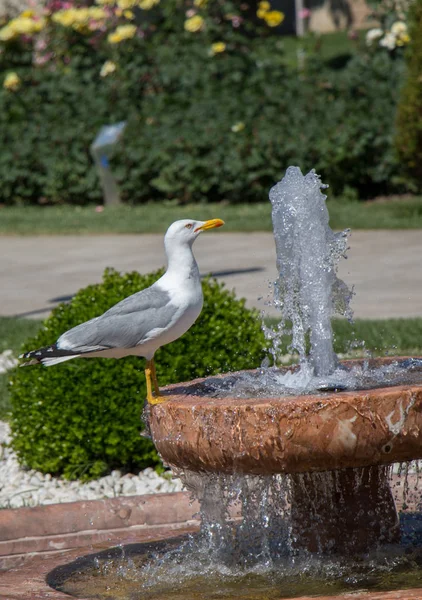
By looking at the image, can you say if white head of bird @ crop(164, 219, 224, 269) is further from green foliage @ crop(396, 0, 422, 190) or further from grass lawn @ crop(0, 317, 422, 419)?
green foliage @ crop(396, 0, 422, 190)

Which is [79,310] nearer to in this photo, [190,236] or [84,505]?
[84,505]

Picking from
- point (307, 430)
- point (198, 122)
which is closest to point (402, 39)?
point (198, 122)

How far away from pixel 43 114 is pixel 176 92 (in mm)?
1926

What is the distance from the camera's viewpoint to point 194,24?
15.4 metres

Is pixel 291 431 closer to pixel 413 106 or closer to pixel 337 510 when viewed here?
pixel 337 510

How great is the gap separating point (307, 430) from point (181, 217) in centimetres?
1043

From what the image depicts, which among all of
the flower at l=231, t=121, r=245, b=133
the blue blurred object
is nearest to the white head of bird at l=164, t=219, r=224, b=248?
the flower at l=231, t=121, r=245, b=133

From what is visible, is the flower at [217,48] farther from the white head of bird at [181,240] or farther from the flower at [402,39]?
the white head of bird at [181,240]

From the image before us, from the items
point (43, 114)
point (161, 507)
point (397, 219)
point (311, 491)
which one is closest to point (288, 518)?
point (311, 491)

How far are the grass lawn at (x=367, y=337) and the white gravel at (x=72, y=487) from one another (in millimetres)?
996

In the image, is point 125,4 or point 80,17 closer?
point 125,4

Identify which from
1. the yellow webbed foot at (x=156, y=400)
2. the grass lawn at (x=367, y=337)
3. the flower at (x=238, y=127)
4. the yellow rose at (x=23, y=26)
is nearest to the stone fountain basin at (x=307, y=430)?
the yellow webbed foot at (x=156, y=400)

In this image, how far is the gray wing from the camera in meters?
3.61

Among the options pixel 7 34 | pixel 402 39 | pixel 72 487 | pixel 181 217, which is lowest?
pixel 72 487
